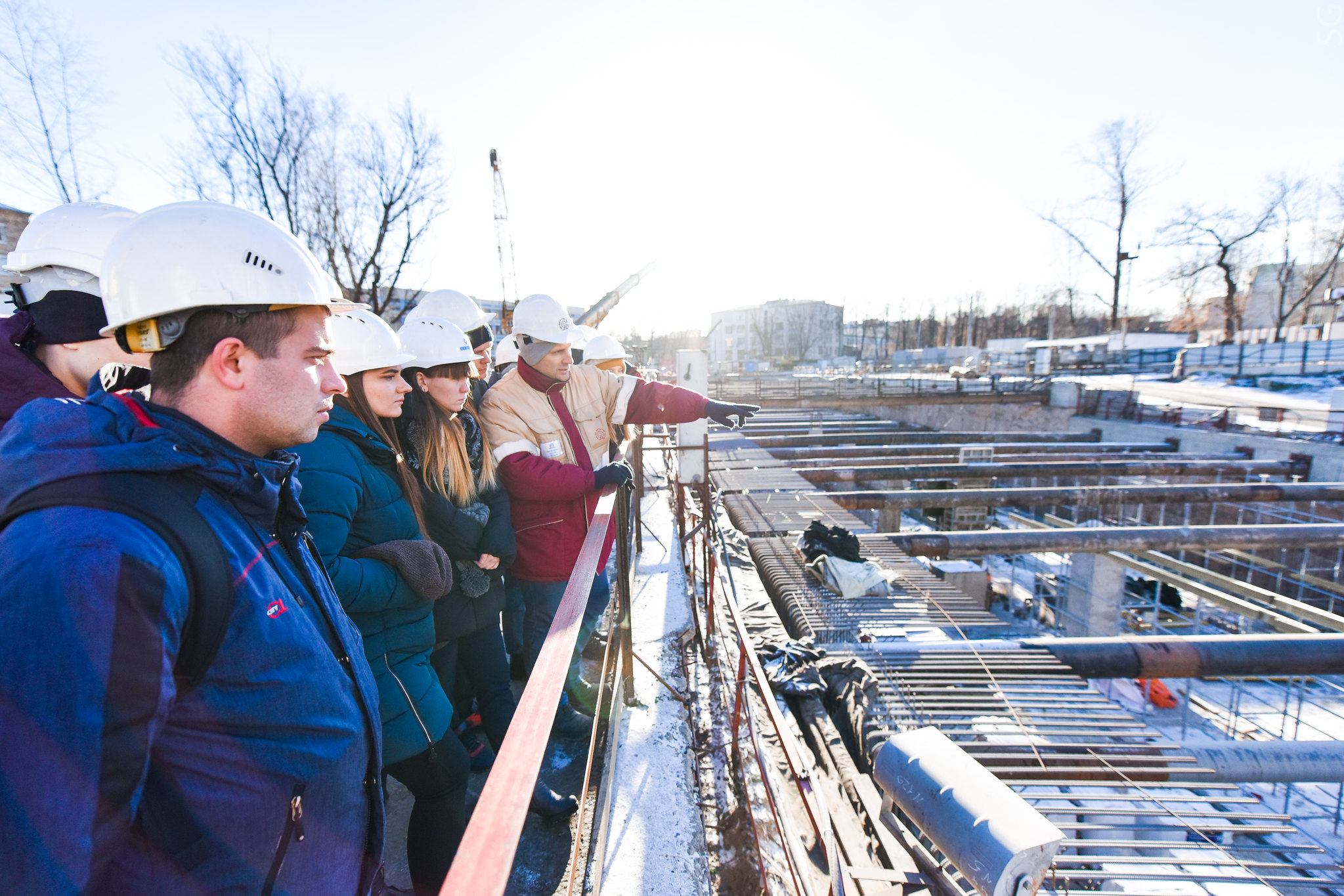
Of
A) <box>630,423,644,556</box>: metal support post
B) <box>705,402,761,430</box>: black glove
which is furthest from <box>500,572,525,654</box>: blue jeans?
<box>630,423,644,556</box>: metal support post

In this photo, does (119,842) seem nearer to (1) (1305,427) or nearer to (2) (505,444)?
(2) (505,444)

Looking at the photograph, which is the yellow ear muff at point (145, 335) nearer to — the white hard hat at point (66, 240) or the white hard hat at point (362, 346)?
the white hard hat at point (362, 346)

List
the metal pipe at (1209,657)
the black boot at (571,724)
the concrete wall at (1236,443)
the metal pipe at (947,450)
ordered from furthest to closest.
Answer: the metal pipe at (947,450) < the concrete wall at (1236,443) < the metal pipe at (1209,657) < the black boot at (571,724)

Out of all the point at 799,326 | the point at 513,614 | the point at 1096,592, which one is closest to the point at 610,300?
the point at 1096,592

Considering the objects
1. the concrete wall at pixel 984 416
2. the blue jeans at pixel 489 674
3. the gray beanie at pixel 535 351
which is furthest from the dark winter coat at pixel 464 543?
the concrete wall at pixel 984 416

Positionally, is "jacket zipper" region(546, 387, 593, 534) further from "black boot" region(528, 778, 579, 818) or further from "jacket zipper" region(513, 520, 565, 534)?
"black boot" region(528, 778, 579, 818)

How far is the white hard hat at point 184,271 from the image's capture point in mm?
1055

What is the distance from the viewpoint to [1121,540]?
264 inches

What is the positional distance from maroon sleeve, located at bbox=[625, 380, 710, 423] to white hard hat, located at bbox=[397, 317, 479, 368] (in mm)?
1111

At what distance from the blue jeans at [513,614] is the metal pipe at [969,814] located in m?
2.28

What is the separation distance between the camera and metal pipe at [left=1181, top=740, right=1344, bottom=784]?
3.52 meters

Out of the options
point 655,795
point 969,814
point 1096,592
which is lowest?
point 1096,592

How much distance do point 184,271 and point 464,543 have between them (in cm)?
153

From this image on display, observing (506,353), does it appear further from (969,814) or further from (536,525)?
(969,814)
